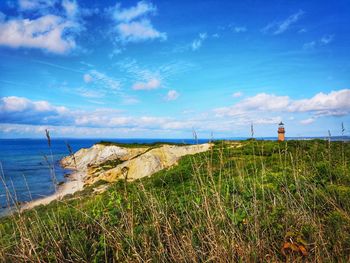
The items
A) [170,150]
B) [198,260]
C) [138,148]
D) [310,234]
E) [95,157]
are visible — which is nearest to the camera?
[198,260]

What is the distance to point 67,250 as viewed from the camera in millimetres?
4355

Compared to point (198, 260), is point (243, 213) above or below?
above

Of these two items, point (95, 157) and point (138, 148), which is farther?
point (95, 157)

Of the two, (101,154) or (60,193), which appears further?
(101,154)

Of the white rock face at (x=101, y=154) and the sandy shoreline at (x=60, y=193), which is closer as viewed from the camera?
the sandy shoreline at (x=60, y=193)

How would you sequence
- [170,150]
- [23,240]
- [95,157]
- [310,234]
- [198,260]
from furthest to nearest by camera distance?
[95,157]
[170,150]
[23,240]
[310,234]
[198,260]

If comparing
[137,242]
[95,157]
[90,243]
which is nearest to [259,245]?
[137,242]

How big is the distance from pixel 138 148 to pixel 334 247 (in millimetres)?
35609

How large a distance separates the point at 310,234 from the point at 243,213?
94cm

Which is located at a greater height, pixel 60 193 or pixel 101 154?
pixel 101 154

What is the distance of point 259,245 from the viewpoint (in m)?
3.66

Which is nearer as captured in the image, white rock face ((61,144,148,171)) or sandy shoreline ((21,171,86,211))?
sandy shoreline ((21,171,86,211))

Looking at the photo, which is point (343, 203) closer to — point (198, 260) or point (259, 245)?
point (259, 245)

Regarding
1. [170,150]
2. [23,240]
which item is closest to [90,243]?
[23,240]
